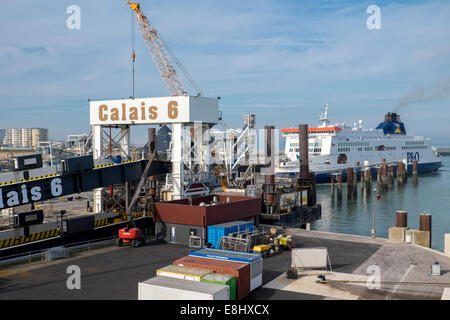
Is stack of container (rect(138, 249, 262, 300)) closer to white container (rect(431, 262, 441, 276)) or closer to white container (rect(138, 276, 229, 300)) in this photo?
white container (rect(138, 276, 229, 300))

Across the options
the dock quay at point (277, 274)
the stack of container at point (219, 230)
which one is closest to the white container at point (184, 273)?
the dock quay at point (277, 274)

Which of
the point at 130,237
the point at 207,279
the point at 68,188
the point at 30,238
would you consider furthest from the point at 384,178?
the point at 207,279

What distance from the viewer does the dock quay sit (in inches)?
902

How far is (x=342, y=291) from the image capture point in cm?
2338

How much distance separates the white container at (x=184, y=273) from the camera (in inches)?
855

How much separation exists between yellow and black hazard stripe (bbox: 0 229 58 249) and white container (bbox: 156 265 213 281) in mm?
14145

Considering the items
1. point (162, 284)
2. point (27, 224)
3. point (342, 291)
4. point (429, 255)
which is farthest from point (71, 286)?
point (429, 255)

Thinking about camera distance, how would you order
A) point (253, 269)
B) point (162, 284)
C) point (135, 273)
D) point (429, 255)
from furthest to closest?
point (429, 255), point (135, 273), point (253, 269), point (162, 284)

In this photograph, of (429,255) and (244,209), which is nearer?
(429,255)

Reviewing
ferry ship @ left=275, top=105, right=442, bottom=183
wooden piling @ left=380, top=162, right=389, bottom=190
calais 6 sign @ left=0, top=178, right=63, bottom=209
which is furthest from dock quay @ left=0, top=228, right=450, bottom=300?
wooden piling @ left=380, top=162, right=389, bottom=190

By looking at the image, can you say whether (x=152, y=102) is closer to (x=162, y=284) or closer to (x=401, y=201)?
(x=162, y=284)

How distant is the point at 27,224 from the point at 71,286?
10177 millimetres

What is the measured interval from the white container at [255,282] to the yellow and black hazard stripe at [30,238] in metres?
17.6

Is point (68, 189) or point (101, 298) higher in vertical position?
point (68, 189)
